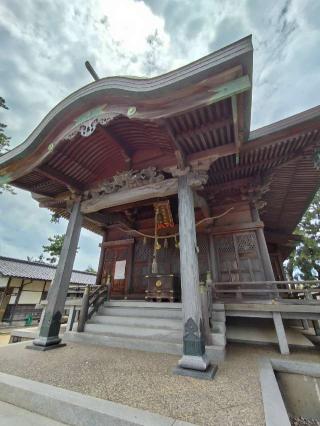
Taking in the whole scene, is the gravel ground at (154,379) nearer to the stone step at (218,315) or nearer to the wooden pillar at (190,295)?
the wooden pillar at (190,295)

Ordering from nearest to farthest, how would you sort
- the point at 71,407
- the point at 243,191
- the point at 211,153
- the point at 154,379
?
the point at 71,407 → the point at 154,379 → the point at 211,153 → the point at 243,191

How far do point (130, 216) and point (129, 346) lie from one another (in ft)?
16.7

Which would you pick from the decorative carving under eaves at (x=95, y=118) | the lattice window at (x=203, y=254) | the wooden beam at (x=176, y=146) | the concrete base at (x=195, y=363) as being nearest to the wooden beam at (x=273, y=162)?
the wooden beam at (x=176, y=146)

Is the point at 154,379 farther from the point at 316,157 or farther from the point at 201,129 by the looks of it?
the point at 316,157

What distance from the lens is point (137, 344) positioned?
4.40m

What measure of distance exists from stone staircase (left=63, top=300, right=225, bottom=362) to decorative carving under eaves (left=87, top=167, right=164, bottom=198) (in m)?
3.28

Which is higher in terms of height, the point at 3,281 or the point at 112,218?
the point at 112,218

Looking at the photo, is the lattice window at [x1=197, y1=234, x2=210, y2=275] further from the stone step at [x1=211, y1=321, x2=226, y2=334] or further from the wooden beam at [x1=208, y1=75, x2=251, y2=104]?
the wooden beam at [x1=208, y1=75, x2=251, y2=104]

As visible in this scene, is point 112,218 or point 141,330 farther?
point 112,218

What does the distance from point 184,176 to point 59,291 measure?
4.07m

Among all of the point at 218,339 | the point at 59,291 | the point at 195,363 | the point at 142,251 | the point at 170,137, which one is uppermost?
the point at 170,137

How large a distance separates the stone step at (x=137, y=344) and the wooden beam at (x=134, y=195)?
10.5 ft

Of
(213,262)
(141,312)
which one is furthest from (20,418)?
(213,262)

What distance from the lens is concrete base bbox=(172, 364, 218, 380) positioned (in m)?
2.98
